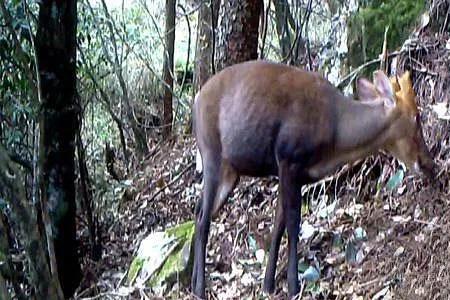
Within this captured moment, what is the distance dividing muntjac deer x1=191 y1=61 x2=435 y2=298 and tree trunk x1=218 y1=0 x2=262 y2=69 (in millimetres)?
2772

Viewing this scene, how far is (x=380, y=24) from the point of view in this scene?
8.46 meters

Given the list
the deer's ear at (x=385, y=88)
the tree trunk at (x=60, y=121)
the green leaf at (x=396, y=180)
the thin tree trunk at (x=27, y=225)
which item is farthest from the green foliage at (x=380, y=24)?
the thin tree trunk at (x=27, y=225)

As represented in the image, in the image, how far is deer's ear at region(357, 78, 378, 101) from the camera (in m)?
6.73

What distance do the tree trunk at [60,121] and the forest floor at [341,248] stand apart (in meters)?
0.45

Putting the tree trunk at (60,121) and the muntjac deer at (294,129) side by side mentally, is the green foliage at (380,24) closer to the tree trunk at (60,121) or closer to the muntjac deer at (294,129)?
the muntjac deer at (294,129)

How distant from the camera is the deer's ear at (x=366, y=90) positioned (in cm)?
673

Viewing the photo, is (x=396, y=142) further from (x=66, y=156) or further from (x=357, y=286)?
(x=66, y=156)

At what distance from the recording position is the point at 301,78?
6.56 metres

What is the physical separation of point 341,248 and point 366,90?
1194mm

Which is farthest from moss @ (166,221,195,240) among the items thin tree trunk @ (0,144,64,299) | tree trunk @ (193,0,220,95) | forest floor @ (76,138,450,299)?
tree trunk @ (193,0,220,95)

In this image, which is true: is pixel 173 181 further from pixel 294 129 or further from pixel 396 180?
pixel 294 129

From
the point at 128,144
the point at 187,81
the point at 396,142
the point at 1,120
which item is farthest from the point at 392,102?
the point at 187,81

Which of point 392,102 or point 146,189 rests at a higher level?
point 392,102

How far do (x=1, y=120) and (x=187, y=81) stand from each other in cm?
802
